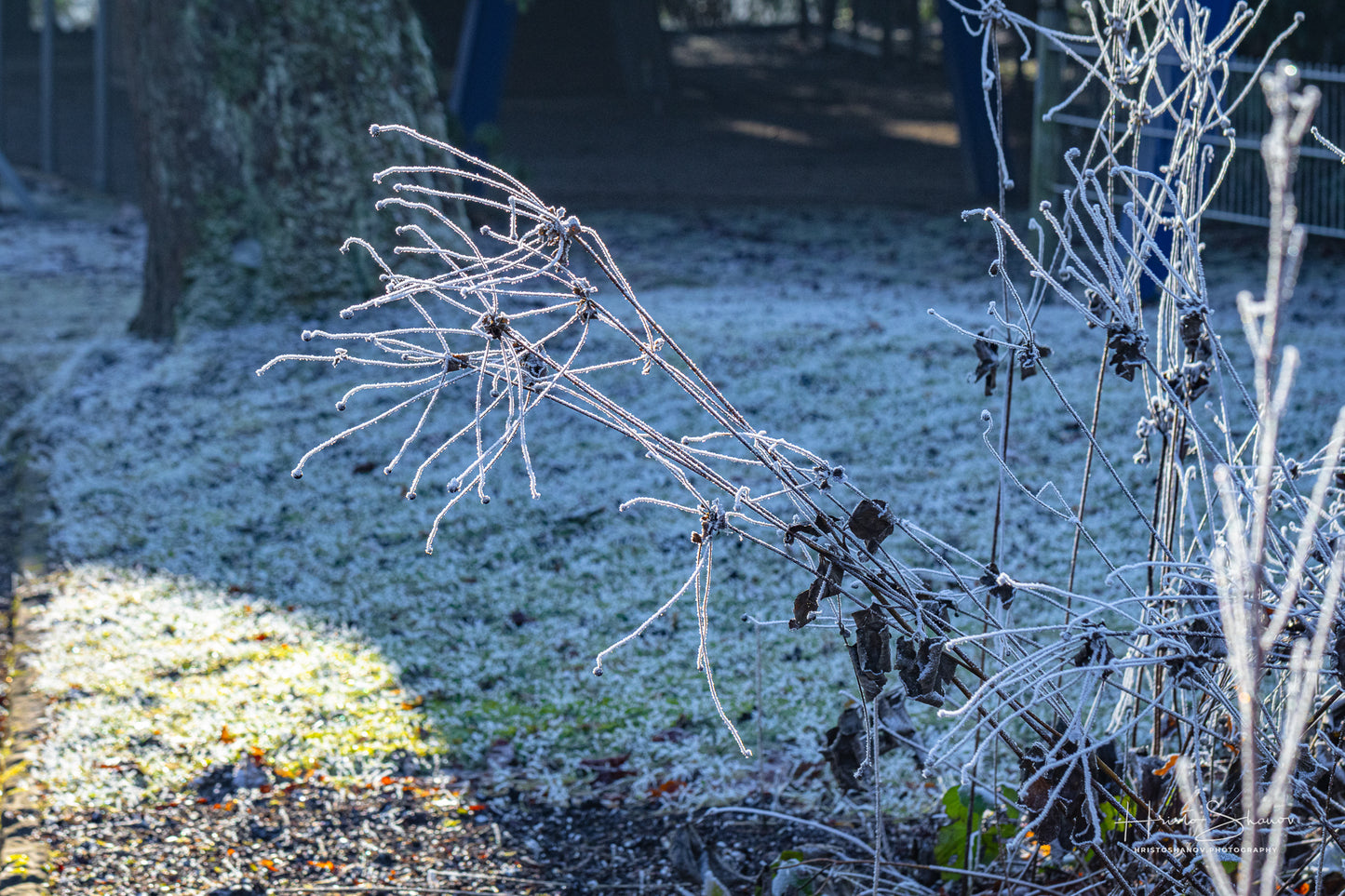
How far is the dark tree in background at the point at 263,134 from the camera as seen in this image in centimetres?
621

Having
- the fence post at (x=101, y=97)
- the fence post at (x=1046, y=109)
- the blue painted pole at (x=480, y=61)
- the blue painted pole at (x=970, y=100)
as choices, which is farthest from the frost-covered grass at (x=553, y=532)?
the fence post at (x=101, y=97)

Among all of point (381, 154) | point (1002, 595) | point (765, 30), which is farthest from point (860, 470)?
point (765, 30)

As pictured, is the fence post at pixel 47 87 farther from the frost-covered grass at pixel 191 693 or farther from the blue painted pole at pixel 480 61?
the frost-covered grass at pixel 191 693

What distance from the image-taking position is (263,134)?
6.35 meters

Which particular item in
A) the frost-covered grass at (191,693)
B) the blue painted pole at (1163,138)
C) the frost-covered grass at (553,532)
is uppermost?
the blue painted pole at (1163,138)

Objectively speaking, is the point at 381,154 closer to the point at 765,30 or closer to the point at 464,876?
the point at 464,876

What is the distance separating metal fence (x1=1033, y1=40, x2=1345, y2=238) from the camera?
6.49 m

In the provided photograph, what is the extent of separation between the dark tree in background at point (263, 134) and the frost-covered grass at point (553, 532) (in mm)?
372

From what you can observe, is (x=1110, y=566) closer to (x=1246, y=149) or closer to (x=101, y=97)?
(x=1246, y=149)

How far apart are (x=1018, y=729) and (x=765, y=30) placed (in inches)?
814

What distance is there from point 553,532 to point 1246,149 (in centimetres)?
491

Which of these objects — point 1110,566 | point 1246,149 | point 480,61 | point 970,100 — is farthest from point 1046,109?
point 1110,566

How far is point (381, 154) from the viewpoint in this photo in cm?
641

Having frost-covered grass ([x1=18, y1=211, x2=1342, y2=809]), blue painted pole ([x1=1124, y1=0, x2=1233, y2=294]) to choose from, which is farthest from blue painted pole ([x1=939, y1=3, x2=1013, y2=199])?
frost-covered grass ([x1=18, y1=211, x2=1342, y2=809])
